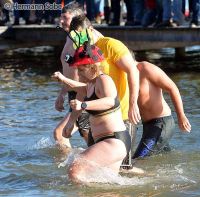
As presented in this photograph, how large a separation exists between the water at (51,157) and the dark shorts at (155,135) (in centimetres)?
21

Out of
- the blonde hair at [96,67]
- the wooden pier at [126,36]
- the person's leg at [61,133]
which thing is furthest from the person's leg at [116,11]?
the blonde hair at [96,67]

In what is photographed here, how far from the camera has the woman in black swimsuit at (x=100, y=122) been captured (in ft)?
19.6

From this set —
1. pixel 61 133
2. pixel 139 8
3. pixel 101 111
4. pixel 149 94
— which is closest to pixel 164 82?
pixel 149 94

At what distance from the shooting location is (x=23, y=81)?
13.9 m

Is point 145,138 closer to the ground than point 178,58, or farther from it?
farther from it

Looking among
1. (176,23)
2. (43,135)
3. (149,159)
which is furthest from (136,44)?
(149,159)

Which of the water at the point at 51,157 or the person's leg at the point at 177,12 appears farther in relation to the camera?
the person's leg at the point at 177,12

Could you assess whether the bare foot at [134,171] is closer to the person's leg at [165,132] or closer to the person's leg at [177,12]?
the person's leg at [165,132]

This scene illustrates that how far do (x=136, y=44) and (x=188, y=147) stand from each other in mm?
7710

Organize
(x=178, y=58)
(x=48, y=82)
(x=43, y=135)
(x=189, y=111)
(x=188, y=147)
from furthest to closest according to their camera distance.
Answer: (x=178, y=58), (x=48, y=82), (x=189, y=111), (x=43, y=135), (x=188, y=147)

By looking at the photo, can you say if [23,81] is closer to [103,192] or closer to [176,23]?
[176,23]

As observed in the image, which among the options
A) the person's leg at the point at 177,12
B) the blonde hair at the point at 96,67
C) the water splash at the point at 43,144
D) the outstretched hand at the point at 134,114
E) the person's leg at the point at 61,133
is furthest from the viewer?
the person's leg at the point at 177,12

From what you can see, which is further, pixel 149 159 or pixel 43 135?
pixel 43 135

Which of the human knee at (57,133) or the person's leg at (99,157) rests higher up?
the person's leg at (99,157)
